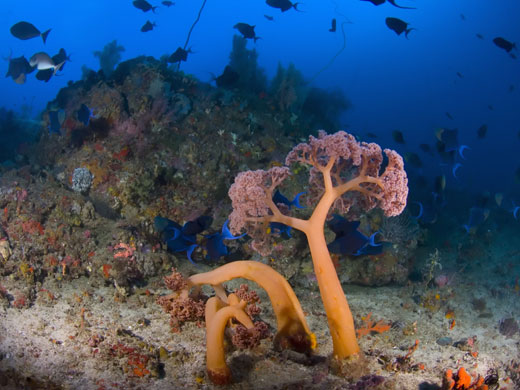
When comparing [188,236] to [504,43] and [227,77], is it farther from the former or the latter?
[504,43]

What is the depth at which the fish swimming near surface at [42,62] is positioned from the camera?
761 cm

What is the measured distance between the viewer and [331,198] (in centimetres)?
315

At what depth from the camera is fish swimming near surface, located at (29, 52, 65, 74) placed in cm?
761

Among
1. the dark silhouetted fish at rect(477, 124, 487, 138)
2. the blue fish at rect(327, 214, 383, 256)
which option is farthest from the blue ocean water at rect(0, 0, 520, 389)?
the dark silhouetted fish at rect(477, 124, 487, 138)

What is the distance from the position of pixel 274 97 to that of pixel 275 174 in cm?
806

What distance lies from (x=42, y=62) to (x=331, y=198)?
27.4 feet

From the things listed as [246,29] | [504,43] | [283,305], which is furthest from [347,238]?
[504,43]

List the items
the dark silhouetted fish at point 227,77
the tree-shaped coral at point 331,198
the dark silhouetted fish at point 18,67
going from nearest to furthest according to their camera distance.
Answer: the tree-shaped coral at point 331,198 < the dark silhouetted fish at point 18,67 < the dark silhouetted fish at point 227,77

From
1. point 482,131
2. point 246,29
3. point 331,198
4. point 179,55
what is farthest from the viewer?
point 482,131

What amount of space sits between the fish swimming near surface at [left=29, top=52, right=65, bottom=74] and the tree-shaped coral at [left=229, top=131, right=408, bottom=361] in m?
7.33

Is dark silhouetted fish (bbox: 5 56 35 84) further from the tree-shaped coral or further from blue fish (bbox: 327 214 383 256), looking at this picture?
blue fish (bbox: 327 214 383 256)

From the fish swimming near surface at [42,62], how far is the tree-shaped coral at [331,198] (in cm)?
733

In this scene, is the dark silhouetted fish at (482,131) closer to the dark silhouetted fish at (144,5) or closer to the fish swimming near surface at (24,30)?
the dark silhouetted fish at (144,5)

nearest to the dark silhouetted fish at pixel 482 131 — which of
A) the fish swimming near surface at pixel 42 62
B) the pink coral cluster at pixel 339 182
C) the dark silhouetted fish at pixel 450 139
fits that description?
the dark silhouetted fish at pixel 450 139
